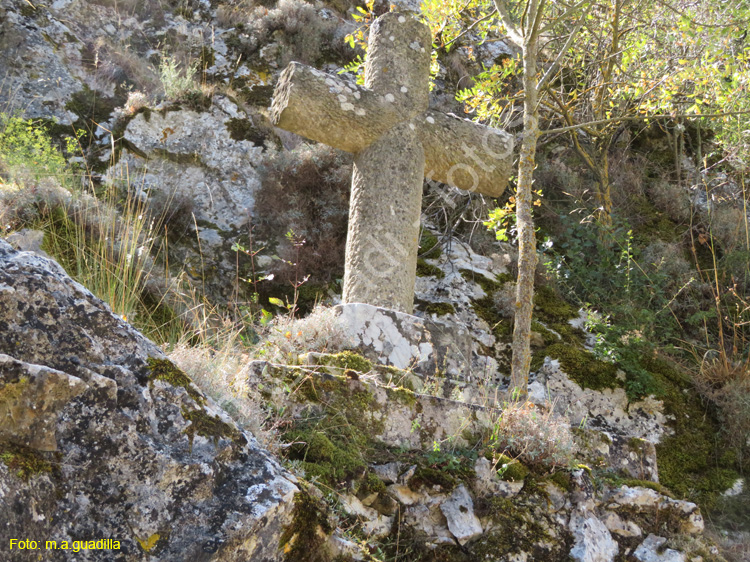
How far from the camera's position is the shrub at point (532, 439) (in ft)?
8.05

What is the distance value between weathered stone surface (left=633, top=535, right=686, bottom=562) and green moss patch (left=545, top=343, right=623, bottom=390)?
2.12m

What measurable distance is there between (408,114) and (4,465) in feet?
9.92

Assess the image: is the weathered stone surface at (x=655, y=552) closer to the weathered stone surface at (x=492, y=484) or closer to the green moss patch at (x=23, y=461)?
the weathered stone surface at (x=492, y=484)

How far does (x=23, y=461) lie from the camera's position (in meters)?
1.38

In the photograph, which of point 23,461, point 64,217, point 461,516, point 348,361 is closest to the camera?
point 23,461

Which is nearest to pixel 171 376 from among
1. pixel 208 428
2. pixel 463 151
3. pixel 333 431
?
pixel 208 428

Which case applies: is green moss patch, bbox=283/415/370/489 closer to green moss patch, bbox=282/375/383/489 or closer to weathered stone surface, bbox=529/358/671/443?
green moss patch, bbox=282/375/383/489

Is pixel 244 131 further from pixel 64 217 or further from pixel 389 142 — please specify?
pixel 389 142

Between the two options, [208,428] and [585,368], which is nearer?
[208,428]

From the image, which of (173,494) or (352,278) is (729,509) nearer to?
(352,278)

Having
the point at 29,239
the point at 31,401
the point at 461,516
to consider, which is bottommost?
the point at 461,516

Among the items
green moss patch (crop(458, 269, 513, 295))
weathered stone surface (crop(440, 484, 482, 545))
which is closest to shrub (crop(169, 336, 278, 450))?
weathered stone surface (crop(440, 484, 482, 545))

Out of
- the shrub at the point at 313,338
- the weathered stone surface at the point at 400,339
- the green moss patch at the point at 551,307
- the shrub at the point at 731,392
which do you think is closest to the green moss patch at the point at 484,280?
the green moss patch at the point at 551,307

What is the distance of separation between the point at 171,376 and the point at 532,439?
1525 mm
